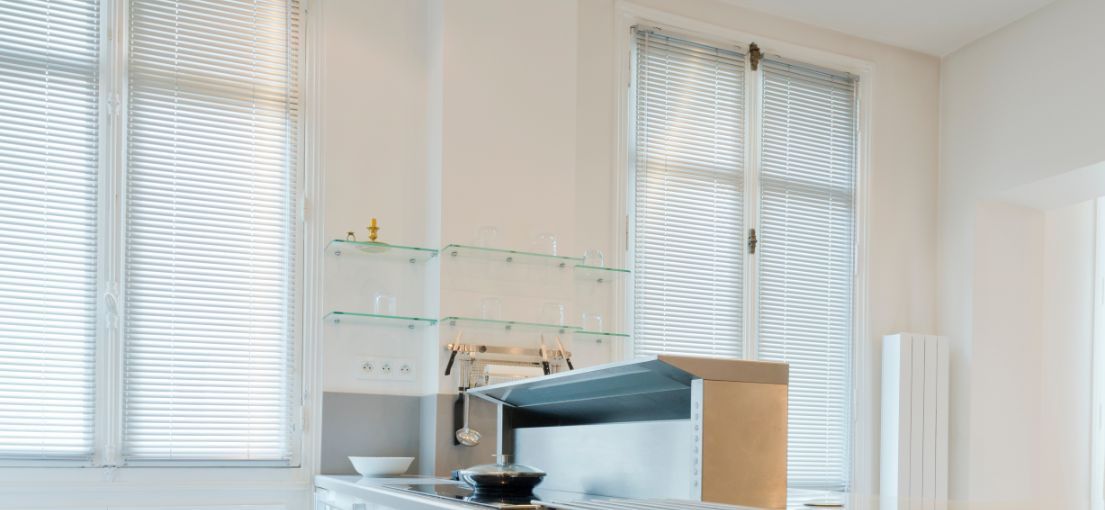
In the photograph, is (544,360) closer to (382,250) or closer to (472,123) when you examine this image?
(382,250)

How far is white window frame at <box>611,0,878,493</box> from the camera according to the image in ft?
15.5

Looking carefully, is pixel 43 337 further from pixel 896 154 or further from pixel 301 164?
pixel 896 154

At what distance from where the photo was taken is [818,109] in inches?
210

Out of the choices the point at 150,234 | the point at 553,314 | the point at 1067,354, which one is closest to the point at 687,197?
the point at 553,314

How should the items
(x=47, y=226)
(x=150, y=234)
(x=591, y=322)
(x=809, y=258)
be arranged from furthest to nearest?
(x=809, y=258)
(x=591, y=322)
(x=150, y=234)
(x=47, y=226)

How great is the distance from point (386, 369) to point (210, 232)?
85 cm

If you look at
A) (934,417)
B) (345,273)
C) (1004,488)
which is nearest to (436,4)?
(345,273)

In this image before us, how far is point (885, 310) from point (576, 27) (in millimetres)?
2207

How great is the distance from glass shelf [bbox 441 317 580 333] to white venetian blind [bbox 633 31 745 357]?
1.95ft

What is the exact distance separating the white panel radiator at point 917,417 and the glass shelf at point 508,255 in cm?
188

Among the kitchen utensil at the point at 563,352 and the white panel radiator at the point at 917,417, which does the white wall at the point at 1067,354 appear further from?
the kitchen utensil at the point at 563,352

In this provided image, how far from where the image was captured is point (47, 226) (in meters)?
3.78

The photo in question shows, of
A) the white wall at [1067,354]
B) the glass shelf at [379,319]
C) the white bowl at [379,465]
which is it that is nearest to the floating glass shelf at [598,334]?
the glass shelf at [379,319]

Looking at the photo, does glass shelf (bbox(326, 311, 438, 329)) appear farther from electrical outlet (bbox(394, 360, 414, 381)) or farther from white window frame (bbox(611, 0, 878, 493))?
white window frame (bbox(611, 0, 878, 493))
